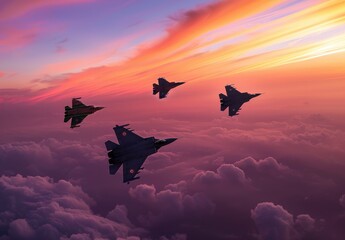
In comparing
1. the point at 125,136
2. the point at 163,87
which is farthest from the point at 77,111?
the point at 163,87

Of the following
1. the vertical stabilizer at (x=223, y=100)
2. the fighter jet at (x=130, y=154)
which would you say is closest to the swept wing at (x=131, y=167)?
the fighter jet at (x=130, y=154)

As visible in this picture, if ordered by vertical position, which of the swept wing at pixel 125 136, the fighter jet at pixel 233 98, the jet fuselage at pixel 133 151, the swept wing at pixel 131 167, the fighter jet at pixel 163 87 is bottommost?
the swept wing at pixel 131 167

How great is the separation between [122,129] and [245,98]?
136ft

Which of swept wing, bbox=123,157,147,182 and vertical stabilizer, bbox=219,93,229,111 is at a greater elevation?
vertical stabilizer, bbox=219,93,229,111

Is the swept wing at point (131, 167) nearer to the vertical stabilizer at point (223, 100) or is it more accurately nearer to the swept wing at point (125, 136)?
the swept wing at point (125, 136)

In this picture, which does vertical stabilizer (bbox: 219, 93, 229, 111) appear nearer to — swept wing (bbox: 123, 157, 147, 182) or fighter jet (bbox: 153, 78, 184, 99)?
fighter jet (bbox: 153, 78, 184, 99)

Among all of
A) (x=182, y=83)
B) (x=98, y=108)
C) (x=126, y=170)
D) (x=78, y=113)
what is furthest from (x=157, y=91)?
(x=126, y=170)

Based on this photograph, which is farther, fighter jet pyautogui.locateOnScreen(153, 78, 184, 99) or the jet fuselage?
fighter jet pyautogui.locateOnScreen(153, 78, 184, 99)

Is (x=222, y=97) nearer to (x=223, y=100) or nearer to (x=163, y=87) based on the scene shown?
(x=223, y=100)

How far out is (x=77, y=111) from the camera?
7725 centimetres

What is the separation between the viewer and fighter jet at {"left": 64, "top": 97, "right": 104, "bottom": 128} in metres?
76.4

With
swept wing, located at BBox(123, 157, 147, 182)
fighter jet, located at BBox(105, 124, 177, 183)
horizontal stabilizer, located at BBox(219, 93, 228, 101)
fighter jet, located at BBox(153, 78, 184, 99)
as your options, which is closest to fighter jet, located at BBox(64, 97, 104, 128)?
fighter jet, located at BBox(105, 124, 177, 183)

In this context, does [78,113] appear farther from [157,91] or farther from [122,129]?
[157,91]

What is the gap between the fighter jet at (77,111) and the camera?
76.4 metres
